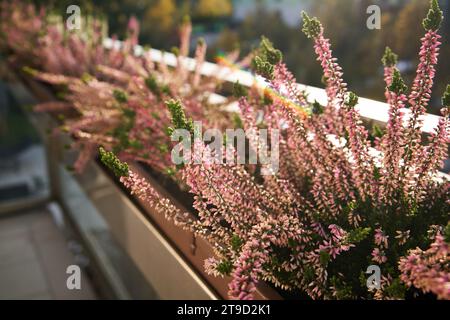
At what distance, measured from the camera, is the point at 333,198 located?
0.91m

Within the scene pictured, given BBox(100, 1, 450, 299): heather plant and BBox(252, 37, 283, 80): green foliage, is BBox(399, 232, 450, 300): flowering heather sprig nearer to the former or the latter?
BBox(100, 1, 450, 299): heather plant

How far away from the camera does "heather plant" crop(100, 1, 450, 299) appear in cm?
74

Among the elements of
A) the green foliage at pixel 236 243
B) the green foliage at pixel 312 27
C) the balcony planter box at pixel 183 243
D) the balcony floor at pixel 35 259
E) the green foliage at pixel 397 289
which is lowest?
the balcony floor at pixel 35 259

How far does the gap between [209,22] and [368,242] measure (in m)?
4.69

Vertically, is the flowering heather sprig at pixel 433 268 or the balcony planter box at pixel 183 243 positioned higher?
the flowering heather sprig at pixel 433 268

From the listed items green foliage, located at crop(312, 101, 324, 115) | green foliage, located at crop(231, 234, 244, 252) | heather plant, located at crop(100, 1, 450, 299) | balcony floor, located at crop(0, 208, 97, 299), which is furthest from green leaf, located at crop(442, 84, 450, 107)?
balcony floor, located at crop(0, 208, 97, 299)

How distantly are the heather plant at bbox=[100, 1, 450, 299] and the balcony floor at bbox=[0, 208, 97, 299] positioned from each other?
2.00m

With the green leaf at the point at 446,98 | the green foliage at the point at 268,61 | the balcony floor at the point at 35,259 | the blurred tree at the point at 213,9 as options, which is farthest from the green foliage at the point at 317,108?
the blurred tree at the point at 213,9

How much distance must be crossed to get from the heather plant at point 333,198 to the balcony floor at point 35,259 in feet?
6.57

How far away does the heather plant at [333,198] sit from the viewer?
29.1 inches

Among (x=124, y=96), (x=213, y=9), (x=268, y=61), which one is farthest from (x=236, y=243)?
(x=213, y=9)

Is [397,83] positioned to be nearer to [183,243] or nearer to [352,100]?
[352,100]

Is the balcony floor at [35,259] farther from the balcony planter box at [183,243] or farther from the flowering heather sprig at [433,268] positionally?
the flowering heather sprig at [433,268]

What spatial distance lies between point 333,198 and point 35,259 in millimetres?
2717
